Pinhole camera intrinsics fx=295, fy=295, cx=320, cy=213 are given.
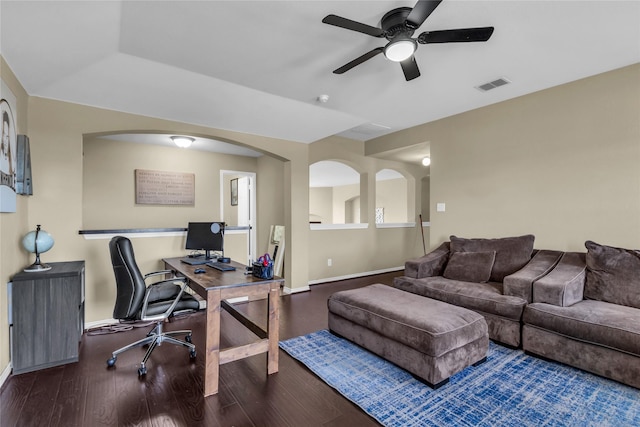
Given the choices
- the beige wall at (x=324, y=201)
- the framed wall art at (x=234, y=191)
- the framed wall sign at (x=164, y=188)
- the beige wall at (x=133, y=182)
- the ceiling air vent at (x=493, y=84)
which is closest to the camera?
the ceiling air vent at (x=493, y=84)

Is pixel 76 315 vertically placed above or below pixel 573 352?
above

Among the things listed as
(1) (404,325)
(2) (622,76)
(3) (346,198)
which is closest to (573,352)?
(1) (404,325)

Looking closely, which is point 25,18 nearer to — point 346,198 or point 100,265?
point 100,265

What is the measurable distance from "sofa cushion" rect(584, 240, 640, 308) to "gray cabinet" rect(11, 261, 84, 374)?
14.7 feet

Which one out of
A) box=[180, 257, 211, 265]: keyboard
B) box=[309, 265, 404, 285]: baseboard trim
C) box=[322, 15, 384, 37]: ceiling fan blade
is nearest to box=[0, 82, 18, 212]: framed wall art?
box=[180, 257, 211, 265]: keyboard

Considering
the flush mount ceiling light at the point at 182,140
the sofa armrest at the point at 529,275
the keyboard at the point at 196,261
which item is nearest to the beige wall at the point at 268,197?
the flush mount ceiling light at the point at 182,140

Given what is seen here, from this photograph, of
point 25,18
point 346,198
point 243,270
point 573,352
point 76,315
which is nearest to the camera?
point 25,18

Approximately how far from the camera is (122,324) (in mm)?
3330

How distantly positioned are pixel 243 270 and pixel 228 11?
6.60 feet

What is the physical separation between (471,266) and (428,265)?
1.58 ft

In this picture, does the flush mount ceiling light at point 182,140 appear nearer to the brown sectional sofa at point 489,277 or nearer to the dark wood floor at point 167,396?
the dark wood floor at point 167,396

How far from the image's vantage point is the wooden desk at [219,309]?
6.70 feet

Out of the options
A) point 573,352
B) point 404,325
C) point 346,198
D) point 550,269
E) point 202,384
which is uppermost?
point 346,198

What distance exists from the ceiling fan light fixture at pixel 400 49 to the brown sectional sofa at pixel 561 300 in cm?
225
